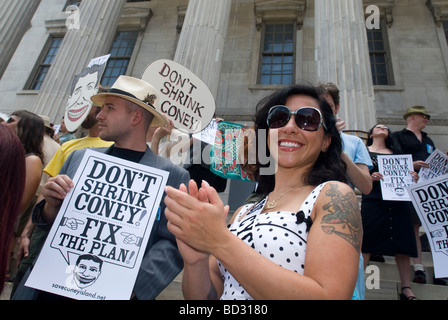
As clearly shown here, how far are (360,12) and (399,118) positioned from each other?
3.88 metres

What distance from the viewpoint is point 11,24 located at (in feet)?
33.8

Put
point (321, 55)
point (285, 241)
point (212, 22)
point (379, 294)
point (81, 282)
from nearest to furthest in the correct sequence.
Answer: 1. point (285, 241)
2. point (81, 282)
3. point (379, 294)
4. point (321, 55)
5. point (212, 22)

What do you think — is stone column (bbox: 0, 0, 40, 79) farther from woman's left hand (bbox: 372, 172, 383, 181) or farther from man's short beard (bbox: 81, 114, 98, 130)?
woman's left hand (bbox: 372, 172, 383, 181)

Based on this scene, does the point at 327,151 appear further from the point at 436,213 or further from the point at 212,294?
the point at 436,213

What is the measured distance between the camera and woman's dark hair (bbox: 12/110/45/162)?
310 cm

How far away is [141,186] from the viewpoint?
5.60 ft

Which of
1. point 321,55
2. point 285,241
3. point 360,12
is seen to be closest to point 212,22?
point 321,55

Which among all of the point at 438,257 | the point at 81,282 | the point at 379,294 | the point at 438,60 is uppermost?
the point at 438,60

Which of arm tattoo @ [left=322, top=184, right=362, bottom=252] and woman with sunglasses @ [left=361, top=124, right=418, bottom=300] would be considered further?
woman with sunglasses @ [left=361, top=124, right=418, bottom=300]

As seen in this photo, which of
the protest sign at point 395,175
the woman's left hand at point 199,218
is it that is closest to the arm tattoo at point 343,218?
the woman's left hand at point 199,218

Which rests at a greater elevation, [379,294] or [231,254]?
[379,294]

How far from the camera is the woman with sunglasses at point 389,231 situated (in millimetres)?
3475

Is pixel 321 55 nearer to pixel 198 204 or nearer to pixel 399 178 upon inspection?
pixel 399 178

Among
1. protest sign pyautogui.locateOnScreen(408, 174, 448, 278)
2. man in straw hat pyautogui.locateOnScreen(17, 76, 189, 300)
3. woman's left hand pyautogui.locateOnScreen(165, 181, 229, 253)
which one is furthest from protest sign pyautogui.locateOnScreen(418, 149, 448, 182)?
woman's left hand pyautogui.locateOnScreen(165, 181, 229, 253)
